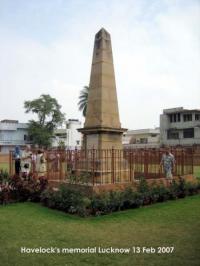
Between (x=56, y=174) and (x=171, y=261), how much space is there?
842 cm

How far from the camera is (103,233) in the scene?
6.65m

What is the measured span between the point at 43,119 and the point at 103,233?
53.3m

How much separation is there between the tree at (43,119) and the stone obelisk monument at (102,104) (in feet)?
147

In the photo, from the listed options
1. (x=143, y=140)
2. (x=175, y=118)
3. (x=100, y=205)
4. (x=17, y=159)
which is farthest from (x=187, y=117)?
(x=100, y=205)

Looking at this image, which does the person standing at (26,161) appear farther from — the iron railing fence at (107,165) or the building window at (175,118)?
the building window at (175,118)

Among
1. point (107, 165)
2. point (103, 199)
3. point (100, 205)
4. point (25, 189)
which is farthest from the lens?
point (107, 165)

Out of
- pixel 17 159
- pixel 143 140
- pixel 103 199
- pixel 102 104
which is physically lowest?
pixel 103 199

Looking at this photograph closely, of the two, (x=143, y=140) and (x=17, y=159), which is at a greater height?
(x=143, y=140)

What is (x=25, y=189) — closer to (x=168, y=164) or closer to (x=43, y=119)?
(x=168, y=164)

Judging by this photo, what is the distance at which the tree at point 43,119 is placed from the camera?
57.1m

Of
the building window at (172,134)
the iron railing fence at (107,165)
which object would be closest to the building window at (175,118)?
the building window at (172,134)

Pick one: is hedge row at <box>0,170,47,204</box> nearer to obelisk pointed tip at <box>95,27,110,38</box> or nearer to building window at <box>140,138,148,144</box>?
obelisk pointed tip at <box>95,27,110,38</box>

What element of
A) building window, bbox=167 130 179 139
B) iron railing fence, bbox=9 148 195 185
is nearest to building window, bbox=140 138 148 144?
building window, bbox=167 130 179 139

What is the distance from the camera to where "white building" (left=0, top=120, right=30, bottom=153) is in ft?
192
